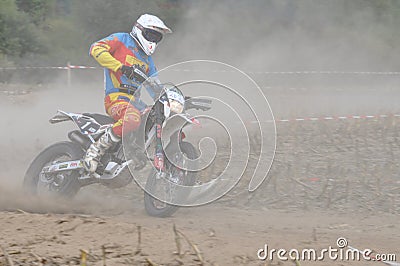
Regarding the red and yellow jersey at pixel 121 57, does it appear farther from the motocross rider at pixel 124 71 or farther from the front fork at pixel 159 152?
the front fork at pixel 159 152

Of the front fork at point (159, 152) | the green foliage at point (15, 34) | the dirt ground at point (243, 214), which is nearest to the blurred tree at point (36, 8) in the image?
the green foliage at point (15, 34)

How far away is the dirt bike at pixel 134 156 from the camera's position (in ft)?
23.1

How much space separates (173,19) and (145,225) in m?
27.5

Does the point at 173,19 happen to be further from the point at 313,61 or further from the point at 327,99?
the point at 327,99

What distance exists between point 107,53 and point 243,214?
2192 millimetres

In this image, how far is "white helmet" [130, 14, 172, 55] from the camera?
7.34 metres

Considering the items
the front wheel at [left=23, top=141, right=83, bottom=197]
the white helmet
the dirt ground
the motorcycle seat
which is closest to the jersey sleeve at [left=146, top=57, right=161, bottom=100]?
the white helmet

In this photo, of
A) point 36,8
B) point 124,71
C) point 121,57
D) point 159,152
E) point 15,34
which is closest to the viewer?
point 159,152

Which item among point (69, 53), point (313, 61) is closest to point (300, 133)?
point (313, 61)

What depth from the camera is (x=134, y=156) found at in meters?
7.33

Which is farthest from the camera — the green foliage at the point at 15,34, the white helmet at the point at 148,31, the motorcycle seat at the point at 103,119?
the green foliage at the point at 15,34

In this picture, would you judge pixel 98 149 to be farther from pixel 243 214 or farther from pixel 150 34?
pixel 243 214
